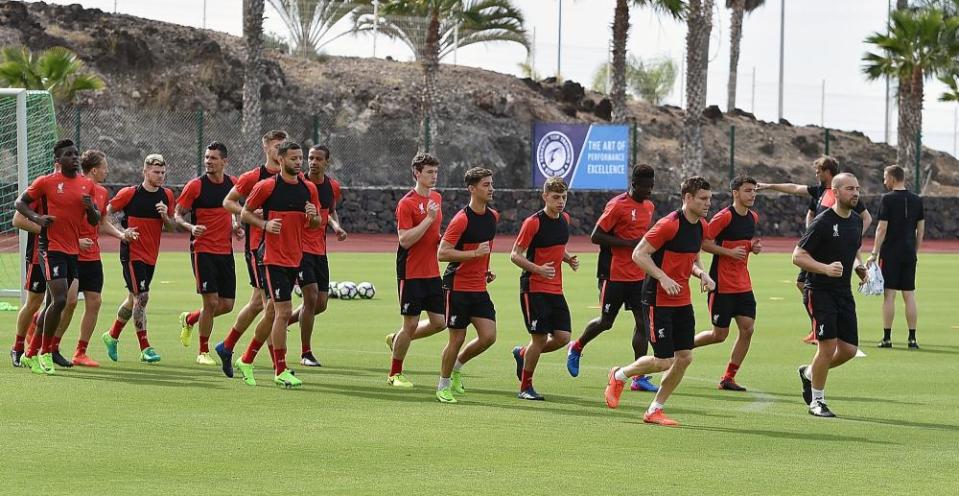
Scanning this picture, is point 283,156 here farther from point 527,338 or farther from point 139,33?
point 139,33

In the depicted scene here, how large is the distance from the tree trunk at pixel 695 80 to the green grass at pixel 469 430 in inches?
1137

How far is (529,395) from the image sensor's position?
40.6ft

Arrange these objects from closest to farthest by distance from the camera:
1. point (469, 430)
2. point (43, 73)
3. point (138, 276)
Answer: point (469, 430)
point (138, 276)
point (43, 73)

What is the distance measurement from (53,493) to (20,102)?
11954mm

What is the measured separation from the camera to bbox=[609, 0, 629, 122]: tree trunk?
4706 centimetres

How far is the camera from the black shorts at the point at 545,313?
41.0 ft

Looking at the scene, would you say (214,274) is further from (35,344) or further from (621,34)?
(621,34)

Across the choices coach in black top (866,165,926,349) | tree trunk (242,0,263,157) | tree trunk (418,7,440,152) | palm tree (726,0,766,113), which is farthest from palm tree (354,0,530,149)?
coach in black top (866,165,926,349)

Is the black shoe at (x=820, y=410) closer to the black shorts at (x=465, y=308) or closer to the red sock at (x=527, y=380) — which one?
the red sock at (x=527, y=380)

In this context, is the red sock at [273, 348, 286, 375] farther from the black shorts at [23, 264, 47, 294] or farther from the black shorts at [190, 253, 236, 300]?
the black shorts at [23, 264, 47, 294]

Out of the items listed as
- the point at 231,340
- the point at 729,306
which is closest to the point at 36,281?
the point at 231,340

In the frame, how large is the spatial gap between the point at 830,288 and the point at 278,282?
4.64 m

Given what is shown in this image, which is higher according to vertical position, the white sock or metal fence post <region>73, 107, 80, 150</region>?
metal fence post <region>73, 107, 80, 150</region>

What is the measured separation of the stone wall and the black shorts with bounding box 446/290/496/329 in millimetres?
29005
